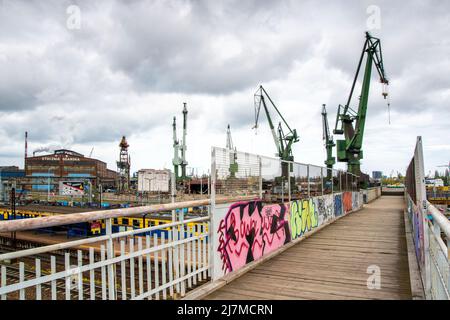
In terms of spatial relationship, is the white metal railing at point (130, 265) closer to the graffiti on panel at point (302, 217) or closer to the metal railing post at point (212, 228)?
the metal railing post at point (212, 228)

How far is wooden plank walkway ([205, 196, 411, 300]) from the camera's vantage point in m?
5.03

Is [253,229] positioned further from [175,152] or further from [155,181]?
[175,152]

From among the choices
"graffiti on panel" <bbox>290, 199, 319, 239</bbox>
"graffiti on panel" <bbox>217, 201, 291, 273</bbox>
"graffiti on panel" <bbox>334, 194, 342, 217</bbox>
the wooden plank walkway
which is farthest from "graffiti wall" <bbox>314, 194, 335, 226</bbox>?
"graffiti on panel" <bbox>217, 201, 291, 273</bbox>

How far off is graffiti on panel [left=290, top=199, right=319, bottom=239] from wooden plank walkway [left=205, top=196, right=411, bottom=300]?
40 cm

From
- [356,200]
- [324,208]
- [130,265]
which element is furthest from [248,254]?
[356,200]

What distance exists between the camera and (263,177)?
7586 millimetres

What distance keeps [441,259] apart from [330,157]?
75.3 meters

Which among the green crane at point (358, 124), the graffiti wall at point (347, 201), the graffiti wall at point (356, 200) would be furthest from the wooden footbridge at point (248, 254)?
the green crane at point (358, 124)

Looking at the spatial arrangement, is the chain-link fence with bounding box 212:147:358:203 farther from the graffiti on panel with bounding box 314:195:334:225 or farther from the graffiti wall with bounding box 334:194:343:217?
the graffiti wall with bounding box 334:194:343:217

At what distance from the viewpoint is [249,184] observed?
6828 mm

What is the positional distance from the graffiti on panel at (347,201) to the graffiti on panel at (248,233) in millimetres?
10546

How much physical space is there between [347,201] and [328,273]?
44.4 ft

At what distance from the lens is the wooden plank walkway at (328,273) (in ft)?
16.5
